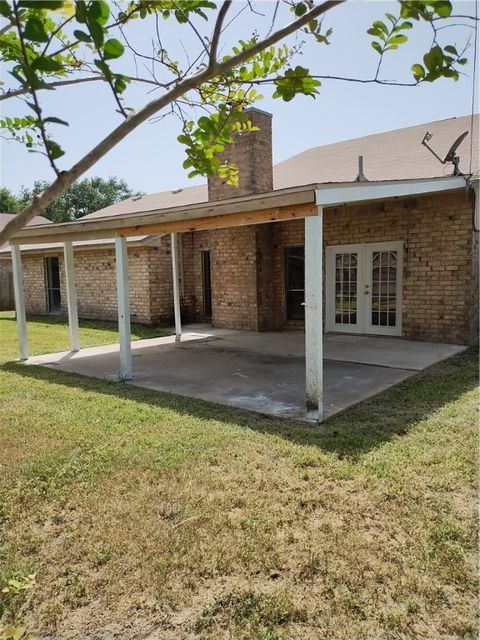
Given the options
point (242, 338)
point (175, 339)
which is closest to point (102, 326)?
point (175, 339)

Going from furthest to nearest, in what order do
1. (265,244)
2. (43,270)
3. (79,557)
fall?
(43,270), (265,244), (79,557)

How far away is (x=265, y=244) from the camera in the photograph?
12.3 meters

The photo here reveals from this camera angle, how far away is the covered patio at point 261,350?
523cm

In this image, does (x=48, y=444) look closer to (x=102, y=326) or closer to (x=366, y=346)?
(x=366, y=346)

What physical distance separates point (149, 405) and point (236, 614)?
366cm

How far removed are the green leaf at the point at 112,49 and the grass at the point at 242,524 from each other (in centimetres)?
235

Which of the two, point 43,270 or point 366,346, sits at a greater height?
point 43,270

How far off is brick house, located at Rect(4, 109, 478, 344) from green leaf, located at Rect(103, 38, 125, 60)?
476cm

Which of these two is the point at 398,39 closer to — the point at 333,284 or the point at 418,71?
the point at 418,71

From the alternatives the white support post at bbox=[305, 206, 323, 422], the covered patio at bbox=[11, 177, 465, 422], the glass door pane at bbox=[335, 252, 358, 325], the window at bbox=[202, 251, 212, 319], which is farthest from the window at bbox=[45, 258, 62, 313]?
the white support post at bbox=[305, 206, 323, 422]

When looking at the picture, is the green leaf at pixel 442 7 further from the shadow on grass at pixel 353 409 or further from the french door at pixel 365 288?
the french door at pixel 365 288

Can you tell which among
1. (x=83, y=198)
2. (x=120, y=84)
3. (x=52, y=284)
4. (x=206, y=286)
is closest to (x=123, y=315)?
(x=120, y=84)

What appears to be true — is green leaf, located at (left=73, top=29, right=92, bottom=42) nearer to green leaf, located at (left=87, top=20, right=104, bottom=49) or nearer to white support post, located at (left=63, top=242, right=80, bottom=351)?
green leaf, located at (left=87, top=20, right=104, bottom=49)

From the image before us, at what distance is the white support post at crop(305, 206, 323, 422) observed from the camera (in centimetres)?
513
